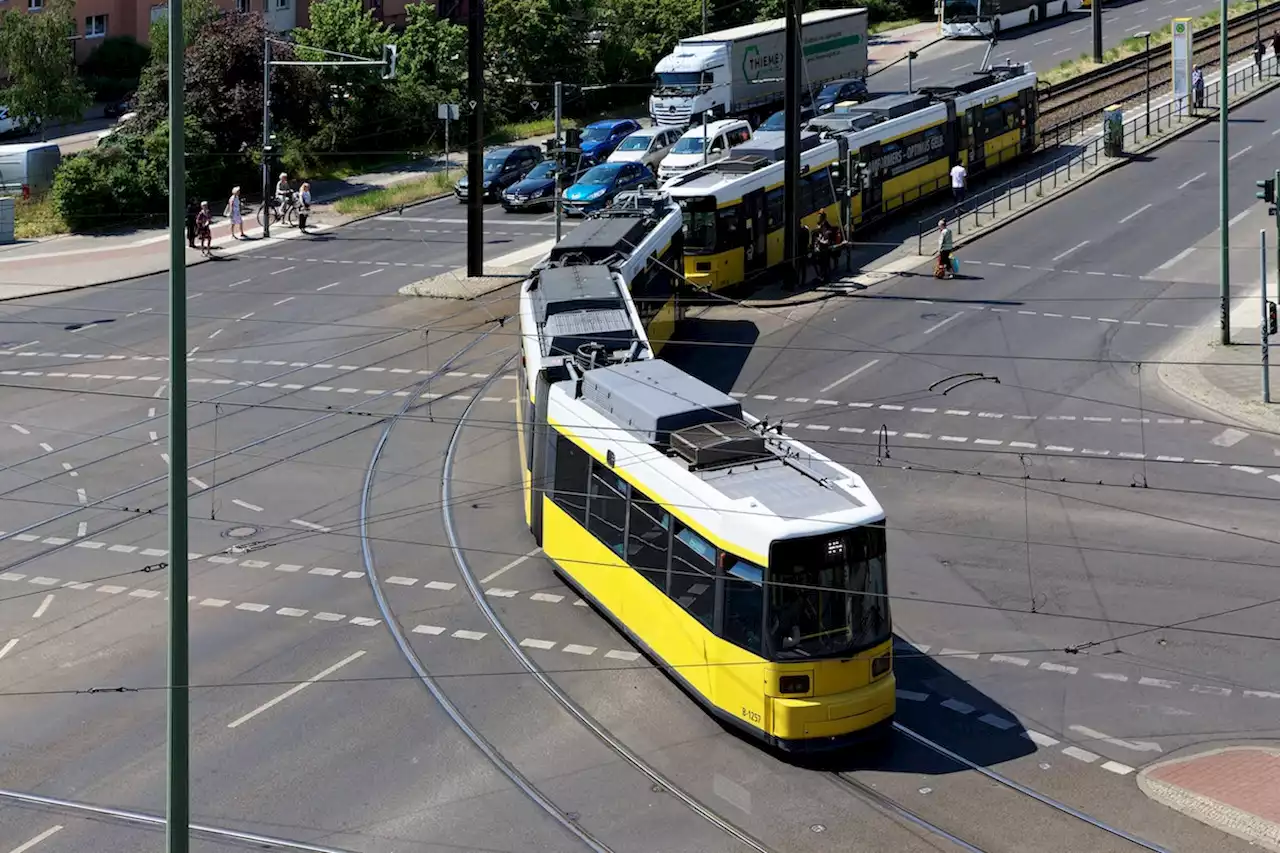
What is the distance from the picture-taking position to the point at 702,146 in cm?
→ 5047

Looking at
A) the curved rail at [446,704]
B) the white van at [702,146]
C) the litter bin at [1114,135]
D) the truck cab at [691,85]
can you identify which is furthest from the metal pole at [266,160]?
the litter bin at [1114,135]

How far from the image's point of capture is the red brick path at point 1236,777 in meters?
15.5

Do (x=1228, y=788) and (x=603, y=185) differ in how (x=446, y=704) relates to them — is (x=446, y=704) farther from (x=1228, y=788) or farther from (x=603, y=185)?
(x=603, y=185)

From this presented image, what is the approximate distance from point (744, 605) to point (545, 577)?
5.88 metres

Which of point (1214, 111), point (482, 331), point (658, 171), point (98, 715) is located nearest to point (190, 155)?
point (658, 171)

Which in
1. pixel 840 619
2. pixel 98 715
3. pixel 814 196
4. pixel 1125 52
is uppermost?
pixel 1125 52

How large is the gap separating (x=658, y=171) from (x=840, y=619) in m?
35.3

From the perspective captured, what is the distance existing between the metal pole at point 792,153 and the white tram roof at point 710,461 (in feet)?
56.8

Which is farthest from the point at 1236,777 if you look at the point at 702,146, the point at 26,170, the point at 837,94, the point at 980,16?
the point at 980,16

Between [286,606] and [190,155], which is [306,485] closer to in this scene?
[286,606]

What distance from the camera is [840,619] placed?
16562 millimetres

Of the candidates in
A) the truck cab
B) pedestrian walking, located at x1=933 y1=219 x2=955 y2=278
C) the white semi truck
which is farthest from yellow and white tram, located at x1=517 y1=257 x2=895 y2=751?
the truck cab

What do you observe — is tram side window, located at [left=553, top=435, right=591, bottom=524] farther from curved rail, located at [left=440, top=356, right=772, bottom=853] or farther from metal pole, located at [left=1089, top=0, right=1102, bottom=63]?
metal pole, located at [left=1089, top=0, right=1102, bottom=63]

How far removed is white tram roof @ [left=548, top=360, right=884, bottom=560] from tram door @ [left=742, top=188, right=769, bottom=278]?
17199 millimetres
